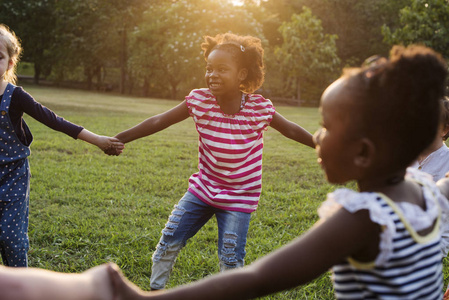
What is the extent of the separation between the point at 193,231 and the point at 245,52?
1262 mm

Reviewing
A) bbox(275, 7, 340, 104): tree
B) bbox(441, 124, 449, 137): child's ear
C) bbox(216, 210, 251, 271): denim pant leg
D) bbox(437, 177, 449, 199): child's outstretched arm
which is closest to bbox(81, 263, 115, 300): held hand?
bbox(437, 177, 449, 199): child's outstretched arm

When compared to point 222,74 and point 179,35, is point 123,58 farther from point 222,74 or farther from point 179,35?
A: point 222,74

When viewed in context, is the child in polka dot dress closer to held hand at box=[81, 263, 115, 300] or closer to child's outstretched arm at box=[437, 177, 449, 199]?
held hand at box=[81, 263, 115, 300]

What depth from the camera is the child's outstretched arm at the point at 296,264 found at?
1.19 metres

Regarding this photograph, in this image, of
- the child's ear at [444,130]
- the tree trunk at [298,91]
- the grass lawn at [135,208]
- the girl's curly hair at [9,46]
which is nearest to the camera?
the girl's curly hair at [9,46]

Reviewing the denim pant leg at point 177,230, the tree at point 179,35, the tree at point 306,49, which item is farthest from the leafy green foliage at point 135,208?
the tree at point 306,49

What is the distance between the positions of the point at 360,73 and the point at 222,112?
1.82 m

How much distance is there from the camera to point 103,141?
3299mm

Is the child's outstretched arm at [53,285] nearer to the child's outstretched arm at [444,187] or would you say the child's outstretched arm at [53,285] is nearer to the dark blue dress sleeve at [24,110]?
the child's outstretched arm at [444,187]

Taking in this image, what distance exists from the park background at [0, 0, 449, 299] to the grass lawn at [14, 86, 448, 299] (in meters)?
0.02

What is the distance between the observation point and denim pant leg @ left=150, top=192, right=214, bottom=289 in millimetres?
2992

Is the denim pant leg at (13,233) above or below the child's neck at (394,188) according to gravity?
below

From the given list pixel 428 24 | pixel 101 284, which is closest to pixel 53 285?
pixel 101 284

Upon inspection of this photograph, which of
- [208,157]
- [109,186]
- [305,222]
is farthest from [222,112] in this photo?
[109,186]
